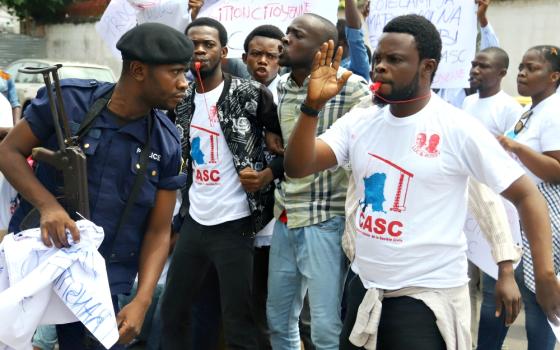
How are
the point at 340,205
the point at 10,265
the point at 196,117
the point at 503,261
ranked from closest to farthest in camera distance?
the point at 10,265
the point at 503,261
the point at 340,205
the point at 196,117

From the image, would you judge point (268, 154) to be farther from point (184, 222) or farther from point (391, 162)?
point (391, 162)

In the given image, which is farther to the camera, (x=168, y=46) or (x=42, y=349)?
(x=42, y=349)

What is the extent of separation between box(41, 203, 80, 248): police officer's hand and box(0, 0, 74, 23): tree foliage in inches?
888

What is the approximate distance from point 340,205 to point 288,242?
373 millimetres

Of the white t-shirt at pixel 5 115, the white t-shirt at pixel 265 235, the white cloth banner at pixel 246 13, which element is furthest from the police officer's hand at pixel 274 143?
the white t-shirt at pixel 5 115

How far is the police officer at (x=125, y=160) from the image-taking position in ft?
10.2

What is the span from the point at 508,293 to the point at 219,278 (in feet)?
6.17

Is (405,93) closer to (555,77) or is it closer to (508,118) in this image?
(555,77)

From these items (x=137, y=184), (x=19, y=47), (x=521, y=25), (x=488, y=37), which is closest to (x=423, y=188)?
(x=137, y=184)

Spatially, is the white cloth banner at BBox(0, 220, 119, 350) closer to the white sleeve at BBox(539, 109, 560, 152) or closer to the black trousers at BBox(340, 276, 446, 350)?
the black trousers at BBox(340, 276, 446, 350)

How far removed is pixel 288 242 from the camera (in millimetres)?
4605

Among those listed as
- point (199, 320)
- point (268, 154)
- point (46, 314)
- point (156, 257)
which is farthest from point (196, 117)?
point (46, 314)

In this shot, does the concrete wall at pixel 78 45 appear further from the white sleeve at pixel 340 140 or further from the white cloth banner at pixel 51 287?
the white cloth banner at pixel 51 287

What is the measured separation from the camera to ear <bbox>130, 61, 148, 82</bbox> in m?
3.16
